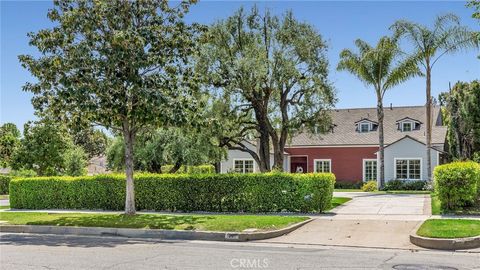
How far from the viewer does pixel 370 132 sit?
141ft

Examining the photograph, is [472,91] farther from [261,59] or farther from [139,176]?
[139,176]

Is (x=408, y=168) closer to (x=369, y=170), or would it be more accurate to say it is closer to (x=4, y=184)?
(x=369, y=170)

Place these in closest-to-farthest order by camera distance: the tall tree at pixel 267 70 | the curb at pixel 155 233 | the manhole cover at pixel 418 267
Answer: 1. the manhole cover at pixel 418 267
2. the curb at pixel 155 233
3. the tall tree at pixel 267 70

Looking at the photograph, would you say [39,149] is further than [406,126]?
No

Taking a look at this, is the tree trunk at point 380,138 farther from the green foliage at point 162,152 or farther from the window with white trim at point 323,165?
the green foliage at point 162,152

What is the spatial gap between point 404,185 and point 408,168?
2.36 meters

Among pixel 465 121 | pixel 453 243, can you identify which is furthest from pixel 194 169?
pixel 453 243

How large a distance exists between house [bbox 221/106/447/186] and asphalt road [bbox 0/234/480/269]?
90.5 ft

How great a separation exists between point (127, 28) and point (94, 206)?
28.9ft

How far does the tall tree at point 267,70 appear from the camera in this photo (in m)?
25.8

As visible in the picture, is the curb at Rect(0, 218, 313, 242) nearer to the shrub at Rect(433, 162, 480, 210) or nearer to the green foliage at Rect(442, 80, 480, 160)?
the shrub at Rect(433, 162, 480, 210)

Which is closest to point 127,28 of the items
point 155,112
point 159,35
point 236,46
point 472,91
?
point 159,35

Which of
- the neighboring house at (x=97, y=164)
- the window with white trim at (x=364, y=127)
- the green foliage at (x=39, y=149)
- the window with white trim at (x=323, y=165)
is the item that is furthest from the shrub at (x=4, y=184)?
the window with white trim at (x=364, y=127)

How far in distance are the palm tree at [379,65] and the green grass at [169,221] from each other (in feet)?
63.9
